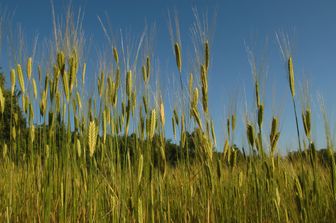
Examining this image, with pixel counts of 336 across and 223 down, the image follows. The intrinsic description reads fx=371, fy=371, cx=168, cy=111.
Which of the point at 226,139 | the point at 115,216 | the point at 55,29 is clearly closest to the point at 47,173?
the point at 115,216

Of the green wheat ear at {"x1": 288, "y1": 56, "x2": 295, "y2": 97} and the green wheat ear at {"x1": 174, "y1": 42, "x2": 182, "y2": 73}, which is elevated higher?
the green wheat ear at {"x1": 174, "y1": 42, "x2": 182, "y2": 73}

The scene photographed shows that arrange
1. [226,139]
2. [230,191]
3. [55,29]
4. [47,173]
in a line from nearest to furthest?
[47,173], [55,29], [226,139], [230,191]

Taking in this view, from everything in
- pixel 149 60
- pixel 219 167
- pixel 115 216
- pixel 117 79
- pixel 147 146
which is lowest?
pixel 115 216

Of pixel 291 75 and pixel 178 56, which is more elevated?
pixel 178 56

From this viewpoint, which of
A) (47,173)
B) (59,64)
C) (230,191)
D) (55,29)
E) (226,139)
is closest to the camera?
(47,173)

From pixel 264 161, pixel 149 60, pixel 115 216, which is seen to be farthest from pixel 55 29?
pixel 264 161

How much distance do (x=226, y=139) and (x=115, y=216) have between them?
2.47 feet

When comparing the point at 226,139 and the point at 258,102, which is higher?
the point at 258,102

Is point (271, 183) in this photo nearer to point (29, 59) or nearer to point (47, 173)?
point (47, 173)

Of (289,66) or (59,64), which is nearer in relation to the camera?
(59,64)

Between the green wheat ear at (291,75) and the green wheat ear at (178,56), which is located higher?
the green wheat ear at (178,56)

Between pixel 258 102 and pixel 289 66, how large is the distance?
218mm

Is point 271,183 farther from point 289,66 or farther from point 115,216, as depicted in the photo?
point 115,216

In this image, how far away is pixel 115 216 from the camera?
1467 millimetres
